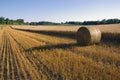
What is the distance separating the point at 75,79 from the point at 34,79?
1438mm

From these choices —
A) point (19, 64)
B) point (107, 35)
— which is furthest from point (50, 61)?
point (107, 35)

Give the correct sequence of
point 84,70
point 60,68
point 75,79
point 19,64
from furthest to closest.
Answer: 1. point 19,64
2. point 60,68
3. point 84,70
4. point 75,79

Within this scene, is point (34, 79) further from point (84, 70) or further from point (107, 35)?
point (107, 35)

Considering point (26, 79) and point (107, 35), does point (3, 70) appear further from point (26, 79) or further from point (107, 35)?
point (107, 35)

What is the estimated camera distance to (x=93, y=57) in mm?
11750

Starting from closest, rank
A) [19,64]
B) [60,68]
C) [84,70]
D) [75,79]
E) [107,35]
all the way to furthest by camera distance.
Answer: [75,79] < [84,70] < [60,68] < [19,64] < [107,35]

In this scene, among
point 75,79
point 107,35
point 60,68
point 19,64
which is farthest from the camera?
point 107,35

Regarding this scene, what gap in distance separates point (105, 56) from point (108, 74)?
3341 mm

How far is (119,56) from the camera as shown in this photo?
1141cm

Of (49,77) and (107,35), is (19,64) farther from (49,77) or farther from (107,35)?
(107,35)

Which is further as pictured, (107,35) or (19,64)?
(107,35)

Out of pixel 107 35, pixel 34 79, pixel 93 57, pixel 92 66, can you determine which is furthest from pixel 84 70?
pixel 107 35

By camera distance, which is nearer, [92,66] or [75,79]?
[75,79]

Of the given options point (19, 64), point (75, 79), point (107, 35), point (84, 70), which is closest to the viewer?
point (75, 79)
